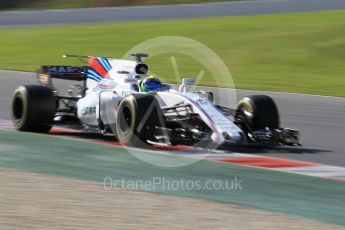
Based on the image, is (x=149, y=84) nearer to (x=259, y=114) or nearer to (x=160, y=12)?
(x=259, y=114)

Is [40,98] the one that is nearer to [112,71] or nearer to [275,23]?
[112,71]

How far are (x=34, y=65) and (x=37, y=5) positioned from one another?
16409 millimetres

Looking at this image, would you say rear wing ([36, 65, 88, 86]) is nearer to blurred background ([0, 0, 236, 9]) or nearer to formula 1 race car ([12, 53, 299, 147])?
formula 1 race car ([12, 53, 299, 147])

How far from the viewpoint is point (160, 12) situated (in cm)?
3459

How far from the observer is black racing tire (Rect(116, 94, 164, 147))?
10.4 metres

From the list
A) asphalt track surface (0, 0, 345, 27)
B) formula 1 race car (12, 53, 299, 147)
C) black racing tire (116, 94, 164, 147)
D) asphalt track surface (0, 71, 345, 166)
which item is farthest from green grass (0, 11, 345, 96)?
black racing tire (116, 94, 164, 147)

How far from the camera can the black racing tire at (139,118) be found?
10.4 m

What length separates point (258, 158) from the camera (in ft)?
33.4

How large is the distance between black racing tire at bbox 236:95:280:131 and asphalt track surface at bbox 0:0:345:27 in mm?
22964

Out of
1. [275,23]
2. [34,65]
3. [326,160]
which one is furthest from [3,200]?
[275,23]

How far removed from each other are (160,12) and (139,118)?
24.6 meters

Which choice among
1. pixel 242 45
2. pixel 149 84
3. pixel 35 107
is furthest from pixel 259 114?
pixel 242 45

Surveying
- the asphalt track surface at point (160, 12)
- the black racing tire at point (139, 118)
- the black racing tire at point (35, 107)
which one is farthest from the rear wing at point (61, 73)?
the asphalt track surface at point (160, 12)

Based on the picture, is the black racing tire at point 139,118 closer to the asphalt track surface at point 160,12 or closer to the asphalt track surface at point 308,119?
the asphalt track surface at point 308,119
